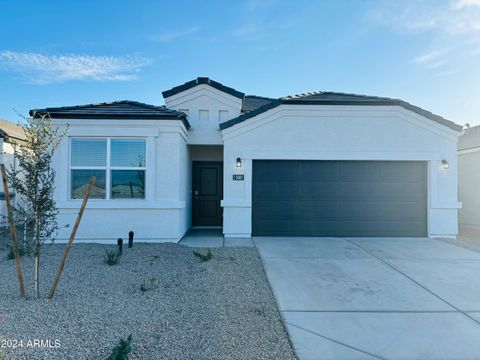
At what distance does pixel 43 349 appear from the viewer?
8.97 feet

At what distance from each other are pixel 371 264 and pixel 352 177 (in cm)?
347

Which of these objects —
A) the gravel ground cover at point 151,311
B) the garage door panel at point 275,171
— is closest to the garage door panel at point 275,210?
the garage door panel at point 275,171

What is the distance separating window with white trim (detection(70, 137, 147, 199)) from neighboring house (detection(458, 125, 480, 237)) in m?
12.1

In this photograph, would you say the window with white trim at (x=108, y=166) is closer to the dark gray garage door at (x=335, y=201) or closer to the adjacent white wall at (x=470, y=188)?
the dark gray garage door at (x=335, y=201)

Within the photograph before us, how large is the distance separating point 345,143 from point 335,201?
73.3 inches

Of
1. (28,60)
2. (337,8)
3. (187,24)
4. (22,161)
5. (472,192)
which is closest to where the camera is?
(22,161)

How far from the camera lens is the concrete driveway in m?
2.98

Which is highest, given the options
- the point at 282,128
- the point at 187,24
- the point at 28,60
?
the point at 187,24

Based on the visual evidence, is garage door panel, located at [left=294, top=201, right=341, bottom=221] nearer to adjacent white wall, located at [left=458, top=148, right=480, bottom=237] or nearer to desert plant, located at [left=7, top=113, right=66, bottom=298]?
adjacent white wall, located at [left=458, top=148, right=480, bottom=237]

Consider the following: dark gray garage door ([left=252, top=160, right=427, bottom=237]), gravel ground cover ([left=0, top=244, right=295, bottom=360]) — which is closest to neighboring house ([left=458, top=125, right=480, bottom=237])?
dark gray garage door ([left=252, top=160, right=427, bottom=237])

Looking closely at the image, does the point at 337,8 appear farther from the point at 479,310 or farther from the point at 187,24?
the point at 479,310

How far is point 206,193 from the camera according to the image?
10750 mm

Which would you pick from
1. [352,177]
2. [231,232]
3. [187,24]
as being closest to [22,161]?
[231,232]

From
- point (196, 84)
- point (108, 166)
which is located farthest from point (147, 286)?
point (196, 84)
